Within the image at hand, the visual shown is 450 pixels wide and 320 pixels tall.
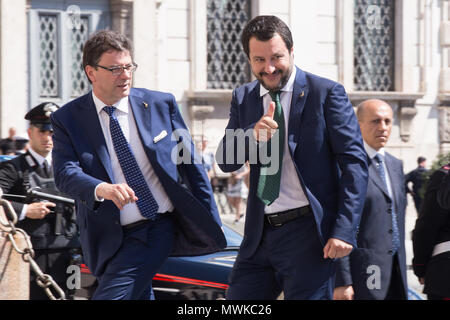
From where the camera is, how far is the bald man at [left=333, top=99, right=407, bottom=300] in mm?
4812

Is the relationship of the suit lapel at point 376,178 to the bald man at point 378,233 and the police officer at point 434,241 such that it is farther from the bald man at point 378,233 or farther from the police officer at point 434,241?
the police officer at point 434,241

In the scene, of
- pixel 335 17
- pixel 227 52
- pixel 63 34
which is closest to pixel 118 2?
pixel 63 34

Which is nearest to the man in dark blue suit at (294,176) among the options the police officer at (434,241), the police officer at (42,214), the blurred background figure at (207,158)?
the police officer at (434,241)

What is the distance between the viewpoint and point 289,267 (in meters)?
3.85

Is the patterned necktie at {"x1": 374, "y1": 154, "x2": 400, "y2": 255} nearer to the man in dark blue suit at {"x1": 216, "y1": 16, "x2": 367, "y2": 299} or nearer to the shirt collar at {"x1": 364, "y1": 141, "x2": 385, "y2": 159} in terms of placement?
the shirt collar at {"x1": 364, "y1": 141, "x2": 385, "y2": 159}

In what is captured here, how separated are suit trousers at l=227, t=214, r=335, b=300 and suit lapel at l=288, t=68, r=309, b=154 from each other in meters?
0.35

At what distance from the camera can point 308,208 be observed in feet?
12.7

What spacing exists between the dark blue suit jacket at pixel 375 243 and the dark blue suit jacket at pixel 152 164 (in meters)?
0.87

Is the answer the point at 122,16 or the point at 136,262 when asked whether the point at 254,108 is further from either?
the point at 122,16

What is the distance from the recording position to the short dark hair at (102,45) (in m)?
4.29

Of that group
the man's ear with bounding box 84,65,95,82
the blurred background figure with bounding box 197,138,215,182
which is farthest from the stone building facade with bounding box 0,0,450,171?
the man's ear with bounding box 84,65,95,82

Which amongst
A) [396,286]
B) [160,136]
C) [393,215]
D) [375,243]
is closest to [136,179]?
[160,136]

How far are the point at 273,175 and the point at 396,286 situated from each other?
5.02 ft
